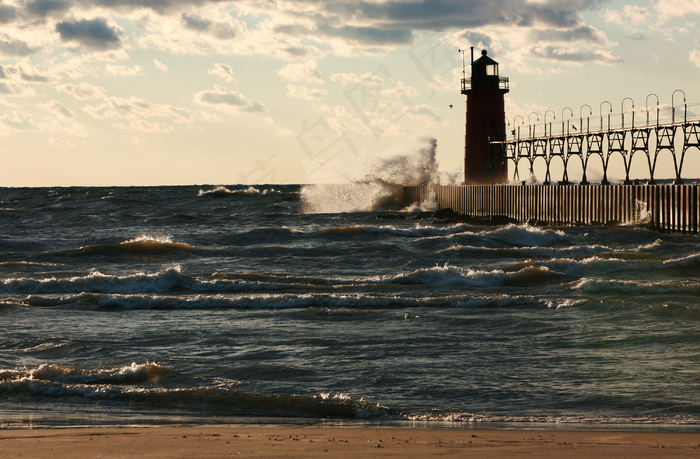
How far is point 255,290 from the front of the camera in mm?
18688

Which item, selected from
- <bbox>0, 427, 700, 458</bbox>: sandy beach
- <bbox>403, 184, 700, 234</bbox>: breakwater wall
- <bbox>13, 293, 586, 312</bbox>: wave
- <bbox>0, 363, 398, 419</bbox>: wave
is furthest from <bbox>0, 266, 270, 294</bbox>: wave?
<bbox>403, 184, 700, 234</bbox>: breakwater wall

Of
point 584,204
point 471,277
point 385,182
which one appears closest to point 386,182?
point 385,182

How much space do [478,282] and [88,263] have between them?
40.7 ft

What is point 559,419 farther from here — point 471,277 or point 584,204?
point 584,204

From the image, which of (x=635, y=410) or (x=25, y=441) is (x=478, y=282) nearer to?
(x=635, y=410)

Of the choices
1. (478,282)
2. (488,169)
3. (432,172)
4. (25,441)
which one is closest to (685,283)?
(478,282)

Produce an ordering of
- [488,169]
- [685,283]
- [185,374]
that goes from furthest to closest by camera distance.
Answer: [488,169]
[685,283]
[185,374]

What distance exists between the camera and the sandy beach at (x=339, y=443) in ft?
20.2

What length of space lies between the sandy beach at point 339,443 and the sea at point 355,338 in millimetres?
556

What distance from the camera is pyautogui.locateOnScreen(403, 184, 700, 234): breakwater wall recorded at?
93.2ft

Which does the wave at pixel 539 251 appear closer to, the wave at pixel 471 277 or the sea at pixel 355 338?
the sea at pixel 355 338

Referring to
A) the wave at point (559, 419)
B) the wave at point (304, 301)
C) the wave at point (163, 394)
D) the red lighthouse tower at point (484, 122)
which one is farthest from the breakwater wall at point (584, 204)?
the wave at point (163, 394)

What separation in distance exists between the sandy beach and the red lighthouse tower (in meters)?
41.4

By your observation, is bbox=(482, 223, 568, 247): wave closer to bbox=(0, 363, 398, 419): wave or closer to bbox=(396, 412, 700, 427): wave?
bbox=(0, 363, 398, 419): wave
